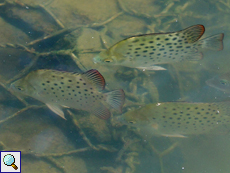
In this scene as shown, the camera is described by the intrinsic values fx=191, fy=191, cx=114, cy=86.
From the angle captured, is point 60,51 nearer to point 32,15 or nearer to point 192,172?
point 32,15

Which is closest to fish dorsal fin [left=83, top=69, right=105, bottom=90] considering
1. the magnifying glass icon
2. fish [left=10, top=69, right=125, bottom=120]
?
fish [left=10, top=69, right=125, bottom=120]

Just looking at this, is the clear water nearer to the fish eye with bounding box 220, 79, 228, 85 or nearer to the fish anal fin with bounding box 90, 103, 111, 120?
the fish eye with bounding box 220, 79, 228, 85

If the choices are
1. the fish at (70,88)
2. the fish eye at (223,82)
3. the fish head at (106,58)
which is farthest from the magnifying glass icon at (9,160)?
the fish eye at (223,82)

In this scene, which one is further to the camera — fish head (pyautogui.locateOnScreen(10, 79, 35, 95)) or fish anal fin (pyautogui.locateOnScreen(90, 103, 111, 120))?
fish anal fin (pyautogui.locateOnScreen(90, 103, 111, 120))

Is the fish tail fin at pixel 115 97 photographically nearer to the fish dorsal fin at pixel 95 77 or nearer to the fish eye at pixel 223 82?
the fish dorsal fin at pixel 95 77

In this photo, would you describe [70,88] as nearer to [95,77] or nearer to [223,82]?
[95,77]

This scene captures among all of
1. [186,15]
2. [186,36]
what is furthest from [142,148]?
[186,15]

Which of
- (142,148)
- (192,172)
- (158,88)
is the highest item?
(158,88)
